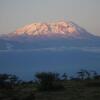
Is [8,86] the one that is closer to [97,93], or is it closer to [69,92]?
[69,92]

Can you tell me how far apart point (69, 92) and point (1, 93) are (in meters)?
5.75

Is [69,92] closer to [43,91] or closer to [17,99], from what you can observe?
[43,91]

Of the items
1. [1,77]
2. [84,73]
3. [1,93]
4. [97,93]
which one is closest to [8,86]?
[1,77]

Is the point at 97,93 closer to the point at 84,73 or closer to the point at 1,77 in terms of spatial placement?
the point at 1,77

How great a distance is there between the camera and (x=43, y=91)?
40281 mm

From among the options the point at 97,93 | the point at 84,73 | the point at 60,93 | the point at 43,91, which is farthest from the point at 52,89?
the point at 84,73

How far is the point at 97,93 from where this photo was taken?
35.6m

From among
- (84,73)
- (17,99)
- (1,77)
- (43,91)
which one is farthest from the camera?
(84,73)

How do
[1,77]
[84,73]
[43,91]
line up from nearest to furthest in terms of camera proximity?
[43,91] → [1,77] → [84,73]

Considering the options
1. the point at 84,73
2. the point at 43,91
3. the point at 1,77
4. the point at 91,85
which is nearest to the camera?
the point at 43,91

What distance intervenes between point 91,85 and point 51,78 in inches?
157

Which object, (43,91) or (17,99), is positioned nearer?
(17,99)

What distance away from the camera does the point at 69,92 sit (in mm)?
37438

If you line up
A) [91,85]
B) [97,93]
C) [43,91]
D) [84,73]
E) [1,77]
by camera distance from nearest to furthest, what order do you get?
[97,93], [43,91], [91,85], [1,77], [84,73]
